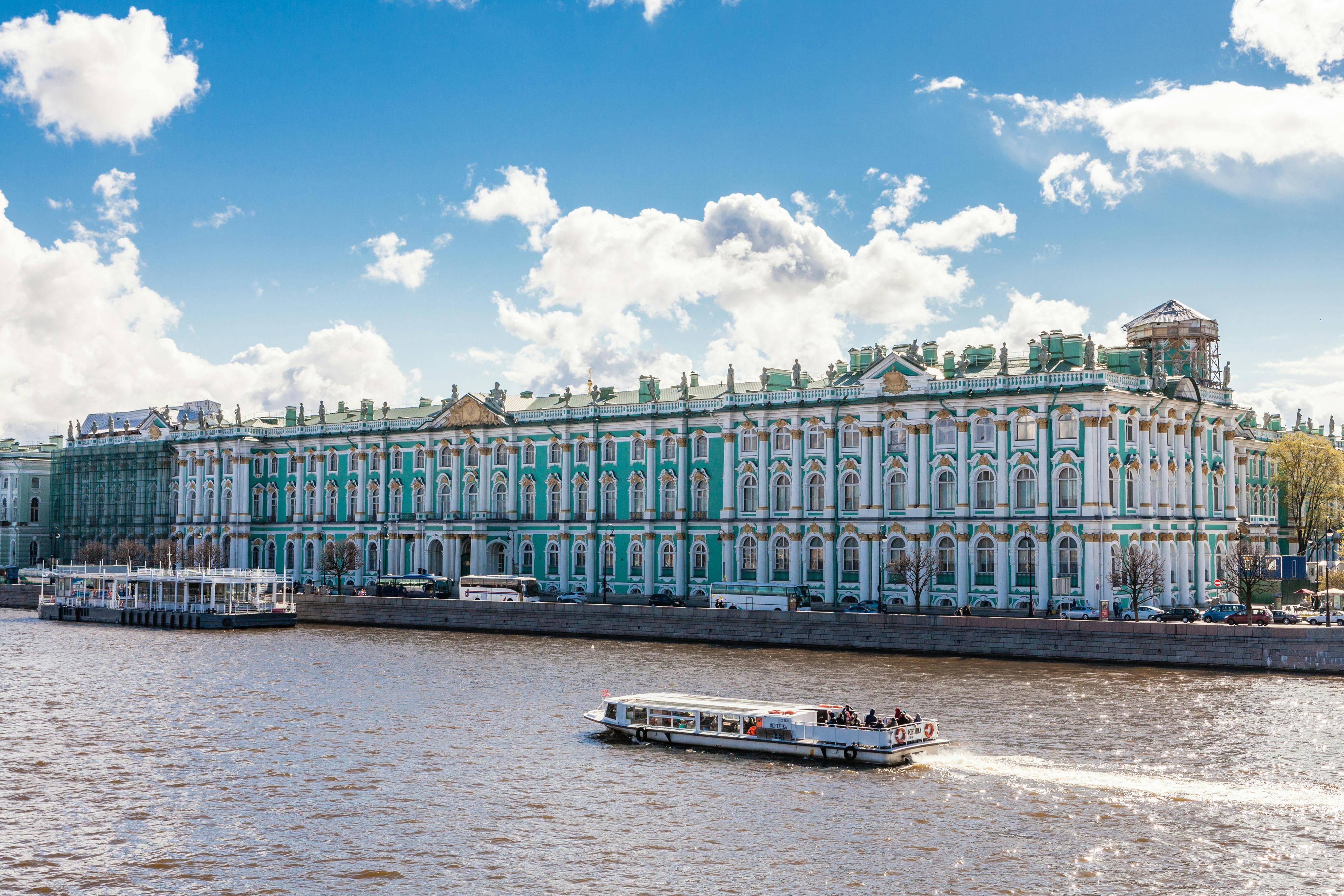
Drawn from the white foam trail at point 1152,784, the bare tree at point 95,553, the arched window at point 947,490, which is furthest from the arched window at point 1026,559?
the bare tree at point 95,553

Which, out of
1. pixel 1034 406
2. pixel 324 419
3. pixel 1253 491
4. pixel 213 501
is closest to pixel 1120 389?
pixel 1034 406

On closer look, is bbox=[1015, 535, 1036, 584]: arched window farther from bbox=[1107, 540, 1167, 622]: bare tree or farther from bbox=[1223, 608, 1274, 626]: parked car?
bbox=[1223, 608, 1274, 626]: parked car

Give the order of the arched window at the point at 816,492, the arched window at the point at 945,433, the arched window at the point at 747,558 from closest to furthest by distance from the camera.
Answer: the arched window at the point at 945,433, the arched window at the point at 816,492, the arched window at the point at 747,558

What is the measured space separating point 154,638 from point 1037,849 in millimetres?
59599

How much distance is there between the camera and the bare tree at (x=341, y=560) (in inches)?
3831

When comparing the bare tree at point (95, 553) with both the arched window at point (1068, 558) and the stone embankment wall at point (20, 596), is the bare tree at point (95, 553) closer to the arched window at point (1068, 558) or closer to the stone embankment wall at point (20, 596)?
the stone embankment wall at point (20, 596)

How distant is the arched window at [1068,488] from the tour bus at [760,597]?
14.8 m

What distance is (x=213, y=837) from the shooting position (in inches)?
1130

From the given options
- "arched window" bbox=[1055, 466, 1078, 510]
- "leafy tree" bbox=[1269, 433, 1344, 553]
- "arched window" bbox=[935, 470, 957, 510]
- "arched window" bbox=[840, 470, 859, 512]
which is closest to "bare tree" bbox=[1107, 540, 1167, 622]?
"arched window" bbox=[1055, 466, 1078, 510]

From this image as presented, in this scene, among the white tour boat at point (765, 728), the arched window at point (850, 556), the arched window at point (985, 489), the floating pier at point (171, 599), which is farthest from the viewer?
the floating pier at point (171, 599)

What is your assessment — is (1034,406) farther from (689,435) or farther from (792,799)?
(792,799)

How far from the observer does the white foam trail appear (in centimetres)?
3128

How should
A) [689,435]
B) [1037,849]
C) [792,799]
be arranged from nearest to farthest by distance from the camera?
[1037,849]
[792,799]
[689,435]

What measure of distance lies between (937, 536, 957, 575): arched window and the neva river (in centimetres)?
1991
